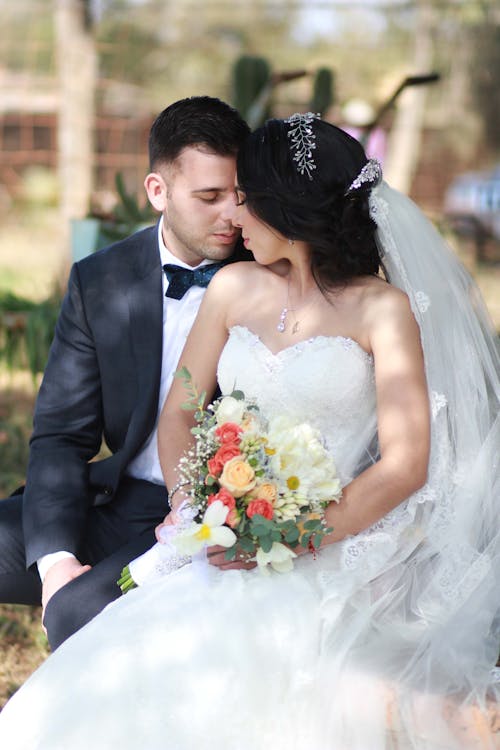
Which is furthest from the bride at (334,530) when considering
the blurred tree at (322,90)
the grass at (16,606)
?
the blurred tree at (322,90)

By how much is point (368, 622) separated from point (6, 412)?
4776 millimetres

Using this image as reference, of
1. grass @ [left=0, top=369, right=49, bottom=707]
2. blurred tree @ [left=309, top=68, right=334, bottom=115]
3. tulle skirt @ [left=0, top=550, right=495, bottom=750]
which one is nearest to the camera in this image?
tulle skirt @ [left=0, top=550, right=495, bottom=750]

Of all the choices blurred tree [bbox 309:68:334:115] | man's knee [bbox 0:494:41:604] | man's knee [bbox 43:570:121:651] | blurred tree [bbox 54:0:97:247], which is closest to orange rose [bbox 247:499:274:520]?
man's knee [bbox 43:570:121:651]

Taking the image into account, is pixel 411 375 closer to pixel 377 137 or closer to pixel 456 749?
pixel 456 749

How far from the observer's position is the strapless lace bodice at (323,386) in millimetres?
2895

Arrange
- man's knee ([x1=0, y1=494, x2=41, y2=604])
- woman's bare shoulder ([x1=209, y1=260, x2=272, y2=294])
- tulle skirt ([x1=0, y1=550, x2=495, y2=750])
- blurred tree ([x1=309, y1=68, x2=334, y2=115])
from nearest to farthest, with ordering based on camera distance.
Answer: tulle skirt ([x1=0, y1=550, x2=495, y2=750])
woman's bare shoulder ([x1=209, y1=260, x2=272, y2=294])
man's knee ([x1=0, y1=494, x2=41, y2=604])
blurred tree ([x1=309, y1=68, x2=334, y2=115])

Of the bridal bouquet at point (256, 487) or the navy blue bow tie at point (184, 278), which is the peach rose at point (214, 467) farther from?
the navy blue bow tie at point (184, 278)

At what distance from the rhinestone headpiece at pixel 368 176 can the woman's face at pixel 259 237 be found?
253 millimetres

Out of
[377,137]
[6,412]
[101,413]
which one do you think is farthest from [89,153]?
[101,413]

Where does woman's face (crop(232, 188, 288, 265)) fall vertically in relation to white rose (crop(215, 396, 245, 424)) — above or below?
above

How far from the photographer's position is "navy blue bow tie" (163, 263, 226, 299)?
10.9 feet

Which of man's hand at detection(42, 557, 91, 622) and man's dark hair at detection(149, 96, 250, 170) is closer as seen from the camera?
man's hand at detection(42, 557, 91, 622)

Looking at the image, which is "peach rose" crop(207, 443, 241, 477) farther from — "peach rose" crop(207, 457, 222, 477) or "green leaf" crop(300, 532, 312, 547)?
"green leaf" crop(300, 532, 312, 547)

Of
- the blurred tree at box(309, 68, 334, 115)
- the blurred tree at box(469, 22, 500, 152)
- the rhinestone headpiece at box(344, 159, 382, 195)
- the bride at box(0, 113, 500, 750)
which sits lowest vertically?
the bride at box(0, 113, 500, 750)
